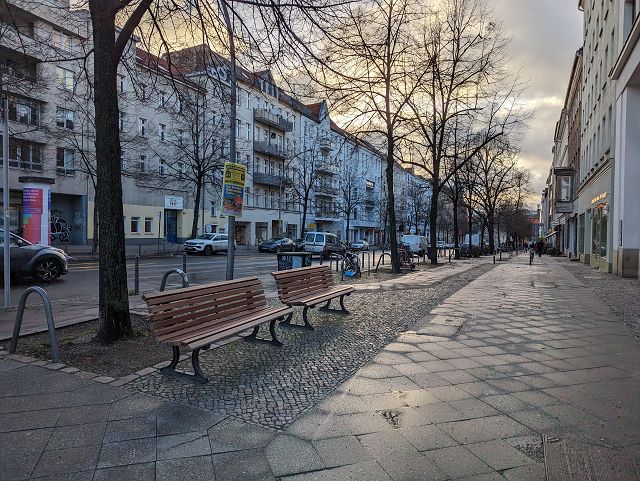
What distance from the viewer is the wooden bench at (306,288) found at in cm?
680

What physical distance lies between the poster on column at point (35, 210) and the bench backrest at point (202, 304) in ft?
58.5

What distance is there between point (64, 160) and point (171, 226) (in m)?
12.3

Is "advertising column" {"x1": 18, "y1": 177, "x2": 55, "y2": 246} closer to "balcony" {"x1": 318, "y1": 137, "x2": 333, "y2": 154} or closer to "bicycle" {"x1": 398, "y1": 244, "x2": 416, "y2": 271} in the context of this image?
"bicycle" {"x1": 398, "y1": 244, "x2": 416, "y2": 271}

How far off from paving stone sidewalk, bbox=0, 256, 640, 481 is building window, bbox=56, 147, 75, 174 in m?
A: 32.6

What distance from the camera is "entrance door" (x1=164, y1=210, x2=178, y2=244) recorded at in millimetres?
43531

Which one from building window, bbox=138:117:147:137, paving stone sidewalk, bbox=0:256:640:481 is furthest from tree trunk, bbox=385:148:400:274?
building window, bbox=138:117:147:137

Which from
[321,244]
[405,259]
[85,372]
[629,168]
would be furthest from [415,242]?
[85,372]

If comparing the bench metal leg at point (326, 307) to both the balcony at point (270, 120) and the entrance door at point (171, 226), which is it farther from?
the balcony at point (270, 120)

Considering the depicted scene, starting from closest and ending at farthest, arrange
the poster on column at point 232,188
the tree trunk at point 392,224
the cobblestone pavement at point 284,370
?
the cobblestone pavement at point 284,370, the poster on column at point 232,188, the tree trunk at point 392,224

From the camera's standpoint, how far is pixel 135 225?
131 ft

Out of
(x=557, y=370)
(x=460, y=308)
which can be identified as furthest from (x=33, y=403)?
(x=460, y=308)

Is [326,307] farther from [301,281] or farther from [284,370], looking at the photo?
[284,370]

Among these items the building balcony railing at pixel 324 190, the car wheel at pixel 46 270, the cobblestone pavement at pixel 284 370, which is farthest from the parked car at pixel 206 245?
the building balcony railing at pixel 324 190

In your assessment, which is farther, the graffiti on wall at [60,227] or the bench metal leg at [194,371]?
the graffiti on wall at [60,227]
